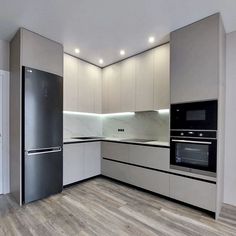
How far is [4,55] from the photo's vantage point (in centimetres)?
286

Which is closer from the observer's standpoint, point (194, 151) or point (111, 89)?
point (194, 151)

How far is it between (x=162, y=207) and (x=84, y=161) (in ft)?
5.58

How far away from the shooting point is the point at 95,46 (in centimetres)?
310

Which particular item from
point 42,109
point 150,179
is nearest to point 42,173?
point 42,109

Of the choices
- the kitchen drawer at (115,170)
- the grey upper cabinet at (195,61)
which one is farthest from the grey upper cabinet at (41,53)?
the kitchen drawer at (115,170)

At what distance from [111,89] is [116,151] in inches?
58.6

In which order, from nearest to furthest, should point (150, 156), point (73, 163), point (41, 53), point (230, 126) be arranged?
point (230, 126)
point (41, 53)
point (150, 156)
point (73, 163)

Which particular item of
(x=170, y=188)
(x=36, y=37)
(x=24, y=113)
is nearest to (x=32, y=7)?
(x=36, y=37)

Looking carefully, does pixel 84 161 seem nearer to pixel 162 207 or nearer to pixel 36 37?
pixel 162 207

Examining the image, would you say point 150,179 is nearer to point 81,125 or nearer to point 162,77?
point 162,77

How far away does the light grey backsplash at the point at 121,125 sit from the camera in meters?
3.35

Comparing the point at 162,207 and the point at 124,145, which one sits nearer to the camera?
the point at 162,207

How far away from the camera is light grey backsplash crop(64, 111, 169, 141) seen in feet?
11.0

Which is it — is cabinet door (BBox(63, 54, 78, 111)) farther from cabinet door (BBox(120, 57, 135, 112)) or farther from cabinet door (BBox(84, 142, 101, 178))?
cabinet door (BBox(120, 57, 135, 112))
